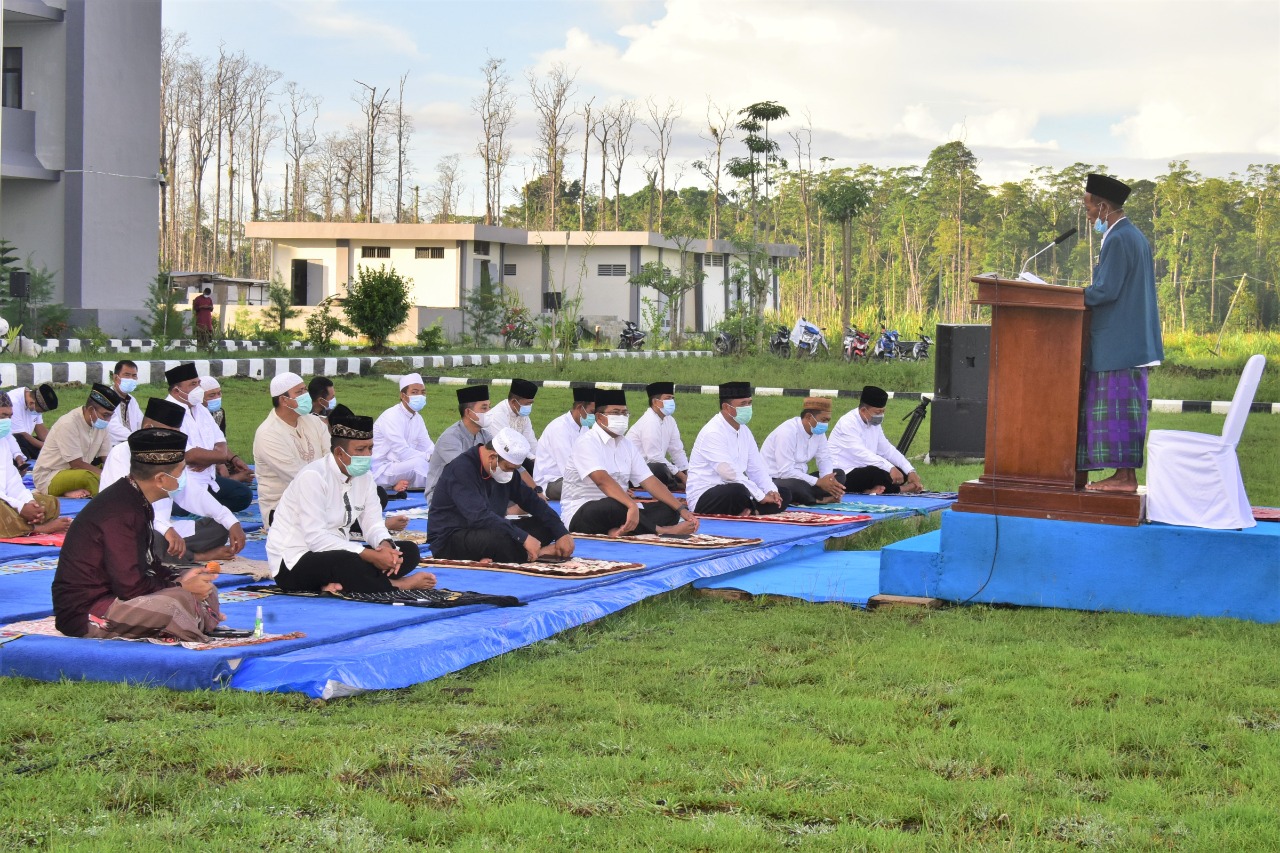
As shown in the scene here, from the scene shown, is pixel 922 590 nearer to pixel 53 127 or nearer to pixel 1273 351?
pixel 1273 351

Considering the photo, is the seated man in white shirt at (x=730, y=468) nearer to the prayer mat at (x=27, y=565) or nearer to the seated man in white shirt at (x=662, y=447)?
the seated man in white shirt at (x=662, y=447)

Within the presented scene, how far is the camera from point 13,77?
2264 centimetres

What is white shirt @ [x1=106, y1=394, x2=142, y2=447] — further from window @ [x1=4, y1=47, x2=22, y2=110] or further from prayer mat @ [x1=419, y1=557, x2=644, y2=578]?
window @ [x1=4, y1=47, x2=22, y2=110]

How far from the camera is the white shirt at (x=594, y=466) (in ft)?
27.4

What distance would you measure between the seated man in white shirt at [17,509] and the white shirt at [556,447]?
3188 mm

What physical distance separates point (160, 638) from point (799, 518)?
5042 millimetres

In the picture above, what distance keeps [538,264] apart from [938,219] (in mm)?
16892

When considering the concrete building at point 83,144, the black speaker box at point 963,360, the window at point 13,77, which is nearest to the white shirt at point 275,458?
the black speaker box at point 963,360

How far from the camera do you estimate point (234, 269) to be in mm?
52469

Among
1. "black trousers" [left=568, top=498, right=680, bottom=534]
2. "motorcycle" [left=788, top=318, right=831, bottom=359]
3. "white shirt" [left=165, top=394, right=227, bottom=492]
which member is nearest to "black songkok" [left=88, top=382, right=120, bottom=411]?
"white shirt" [left=165, top=394, right=227, bottom=492]

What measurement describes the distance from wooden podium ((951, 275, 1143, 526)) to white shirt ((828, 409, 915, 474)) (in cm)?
A: 462

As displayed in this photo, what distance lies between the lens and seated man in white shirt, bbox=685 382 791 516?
9234 millimetres

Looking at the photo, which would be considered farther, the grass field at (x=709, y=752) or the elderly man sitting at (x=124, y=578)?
the elderly man sitting at (x=124, y=578)

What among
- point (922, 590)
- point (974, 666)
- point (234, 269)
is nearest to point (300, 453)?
point (922, 590)
